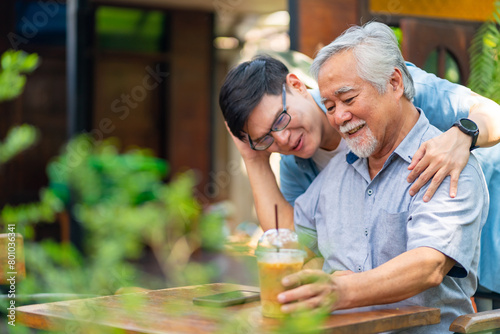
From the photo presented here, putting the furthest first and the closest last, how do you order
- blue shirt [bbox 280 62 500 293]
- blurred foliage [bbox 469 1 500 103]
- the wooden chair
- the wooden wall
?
the wooden wall, blurred foliage [bbox 469 1 500 103], blue shirt [bbox 280 62 500 293], the wooden chair

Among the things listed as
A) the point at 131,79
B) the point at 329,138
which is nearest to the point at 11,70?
the point at 329,138

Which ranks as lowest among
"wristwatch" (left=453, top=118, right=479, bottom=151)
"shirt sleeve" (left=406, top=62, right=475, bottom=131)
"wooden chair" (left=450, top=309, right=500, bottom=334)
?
"wooden chair" (left=450, top=309, right=500, bottom=334)

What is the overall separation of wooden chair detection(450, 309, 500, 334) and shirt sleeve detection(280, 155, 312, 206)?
109 cm

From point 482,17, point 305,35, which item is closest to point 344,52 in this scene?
point 305,35

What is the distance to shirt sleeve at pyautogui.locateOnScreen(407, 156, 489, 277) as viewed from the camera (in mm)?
1846

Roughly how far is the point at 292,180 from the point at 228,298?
1.08 metres

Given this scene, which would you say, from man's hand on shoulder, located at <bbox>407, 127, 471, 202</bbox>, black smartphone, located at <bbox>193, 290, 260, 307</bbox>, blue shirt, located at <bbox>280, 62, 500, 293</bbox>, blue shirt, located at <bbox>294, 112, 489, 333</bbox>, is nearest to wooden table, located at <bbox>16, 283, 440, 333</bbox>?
black smartphone, located at <bbox>193, 290, 260, 307</bbox>

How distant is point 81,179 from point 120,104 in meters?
6.92

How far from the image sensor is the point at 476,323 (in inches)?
70.8

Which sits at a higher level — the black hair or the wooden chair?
the black hair

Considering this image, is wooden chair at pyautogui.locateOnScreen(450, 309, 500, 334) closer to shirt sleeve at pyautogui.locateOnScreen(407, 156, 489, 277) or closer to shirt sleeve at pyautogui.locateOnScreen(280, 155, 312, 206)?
shirt sleeve at pyautogui.locateOnScreen(407, 156, 489, 277)

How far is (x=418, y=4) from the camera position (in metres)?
4.79

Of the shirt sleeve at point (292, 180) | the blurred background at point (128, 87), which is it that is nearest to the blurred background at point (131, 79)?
the blurred background at point (128, 87)

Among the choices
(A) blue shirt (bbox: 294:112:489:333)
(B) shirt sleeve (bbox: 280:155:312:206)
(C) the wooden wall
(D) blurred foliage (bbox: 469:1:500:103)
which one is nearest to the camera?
(A) blue shirt (bbox: 294:112:489:333)
